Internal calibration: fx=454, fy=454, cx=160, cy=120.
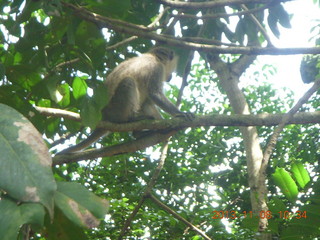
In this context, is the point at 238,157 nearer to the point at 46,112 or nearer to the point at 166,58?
the point at 166,58

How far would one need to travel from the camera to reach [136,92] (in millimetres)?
5758

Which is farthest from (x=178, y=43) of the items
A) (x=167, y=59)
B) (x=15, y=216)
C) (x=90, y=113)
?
(x=167, y=59)

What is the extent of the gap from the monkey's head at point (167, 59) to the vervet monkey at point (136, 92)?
0.17 meters

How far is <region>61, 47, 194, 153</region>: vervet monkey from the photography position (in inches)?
215

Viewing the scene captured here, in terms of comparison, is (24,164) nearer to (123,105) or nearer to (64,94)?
(64,94)

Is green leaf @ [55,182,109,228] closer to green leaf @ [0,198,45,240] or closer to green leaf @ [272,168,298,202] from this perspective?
green leaf @ [0,198,45,240]

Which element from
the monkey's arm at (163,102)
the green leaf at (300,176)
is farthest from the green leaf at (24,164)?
the monkey's arm at (163,102)

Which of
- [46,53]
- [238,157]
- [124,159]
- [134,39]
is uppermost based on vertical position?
[238,157]

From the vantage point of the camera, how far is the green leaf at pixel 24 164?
0.93 meters

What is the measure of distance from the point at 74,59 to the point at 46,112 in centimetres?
49

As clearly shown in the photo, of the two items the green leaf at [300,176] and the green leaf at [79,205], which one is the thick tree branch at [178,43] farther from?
the green leaf at [79,205]

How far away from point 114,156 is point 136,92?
0.90m

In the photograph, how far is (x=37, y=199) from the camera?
93 cm

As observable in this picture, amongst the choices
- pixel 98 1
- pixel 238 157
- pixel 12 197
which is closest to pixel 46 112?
pixel 98 1
